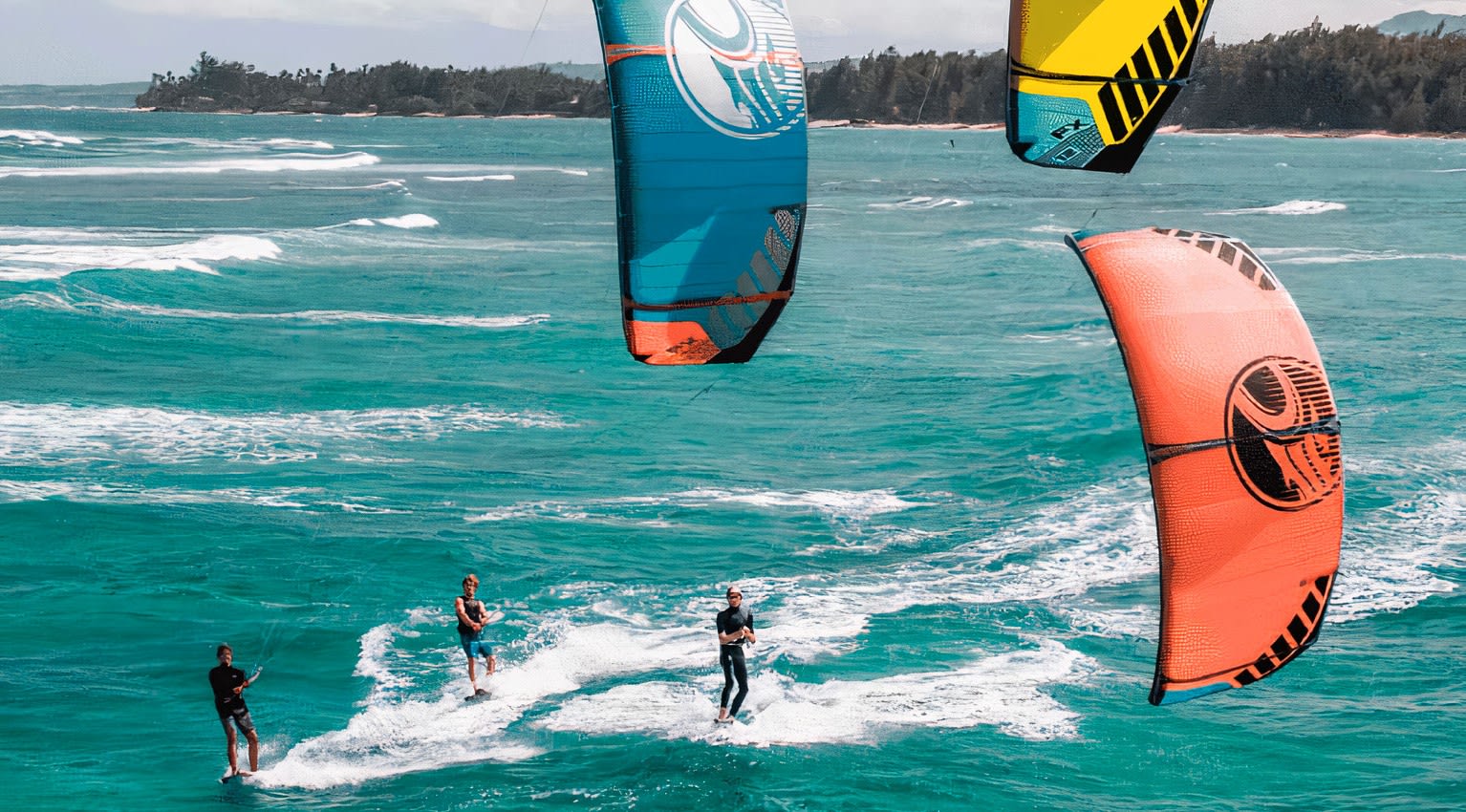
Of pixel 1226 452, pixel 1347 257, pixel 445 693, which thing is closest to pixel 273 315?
pixel 445 693

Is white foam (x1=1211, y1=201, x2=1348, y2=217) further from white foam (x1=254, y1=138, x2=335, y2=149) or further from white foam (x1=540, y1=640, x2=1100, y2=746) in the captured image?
white foam (x1=254, y1=138, x2=335, y2=149)

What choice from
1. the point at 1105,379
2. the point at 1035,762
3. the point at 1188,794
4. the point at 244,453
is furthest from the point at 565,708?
the point at 1105,379

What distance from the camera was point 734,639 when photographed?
41.7ft

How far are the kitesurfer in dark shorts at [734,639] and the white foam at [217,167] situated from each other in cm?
7338

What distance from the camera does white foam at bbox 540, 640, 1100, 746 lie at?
523 inches

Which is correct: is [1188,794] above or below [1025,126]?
below

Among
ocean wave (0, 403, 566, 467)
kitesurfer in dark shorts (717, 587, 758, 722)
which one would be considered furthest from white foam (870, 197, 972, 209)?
kitesurfer in dark shorts (717, 587, 758, 722)

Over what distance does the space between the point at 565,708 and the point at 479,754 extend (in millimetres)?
1182

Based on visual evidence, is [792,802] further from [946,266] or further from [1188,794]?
[946,266]

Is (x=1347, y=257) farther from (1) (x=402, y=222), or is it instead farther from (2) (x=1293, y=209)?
(1) (x=402, y=222)

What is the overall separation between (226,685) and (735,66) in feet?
19.4

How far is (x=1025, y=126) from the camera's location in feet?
34.4

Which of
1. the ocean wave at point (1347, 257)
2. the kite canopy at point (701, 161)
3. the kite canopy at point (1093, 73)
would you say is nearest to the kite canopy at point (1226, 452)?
the kite canopy at point (1093, 73)

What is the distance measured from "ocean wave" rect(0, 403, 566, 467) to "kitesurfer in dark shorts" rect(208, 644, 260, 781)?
1029cm
